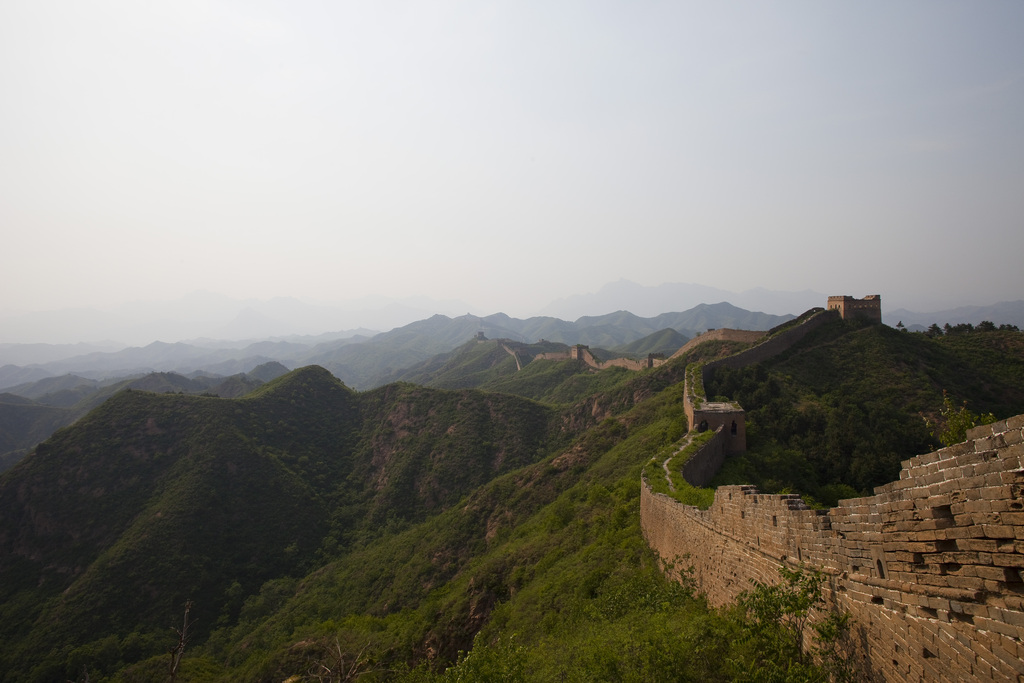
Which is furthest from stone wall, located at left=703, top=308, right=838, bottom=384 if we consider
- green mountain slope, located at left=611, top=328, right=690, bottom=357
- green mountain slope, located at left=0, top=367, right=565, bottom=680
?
green mountain slope, located at left=611, top=328, right=690, bottom=357

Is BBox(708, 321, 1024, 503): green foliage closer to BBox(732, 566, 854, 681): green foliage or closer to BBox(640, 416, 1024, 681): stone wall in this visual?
BBox(732, 566, 854, 681): green foliage

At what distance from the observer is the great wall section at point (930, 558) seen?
11.9 feet

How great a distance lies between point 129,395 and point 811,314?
203 ft

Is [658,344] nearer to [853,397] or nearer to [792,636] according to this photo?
[853,397]

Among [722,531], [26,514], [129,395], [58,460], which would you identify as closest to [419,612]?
[722,531]

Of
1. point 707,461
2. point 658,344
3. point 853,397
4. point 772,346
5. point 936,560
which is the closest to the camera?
point 936,560

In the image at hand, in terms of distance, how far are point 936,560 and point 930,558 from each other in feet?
0.22

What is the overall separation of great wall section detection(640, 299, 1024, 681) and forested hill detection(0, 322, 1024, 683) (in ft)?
5.13

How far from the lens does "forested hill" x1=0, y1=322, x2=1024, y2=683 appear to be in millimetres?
13234

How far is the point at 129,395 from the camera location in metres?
44.6

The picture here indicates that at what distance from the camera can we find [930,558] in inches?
Answer: 174

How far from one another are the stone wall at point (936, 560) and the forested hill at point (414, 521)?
1645 millimetres

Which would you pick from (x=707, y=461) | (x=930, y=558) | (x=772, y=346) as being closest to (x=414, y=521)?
(x=707, y=461)

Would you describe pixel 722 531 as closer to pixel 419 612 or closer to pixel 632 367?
pixel 419 612
